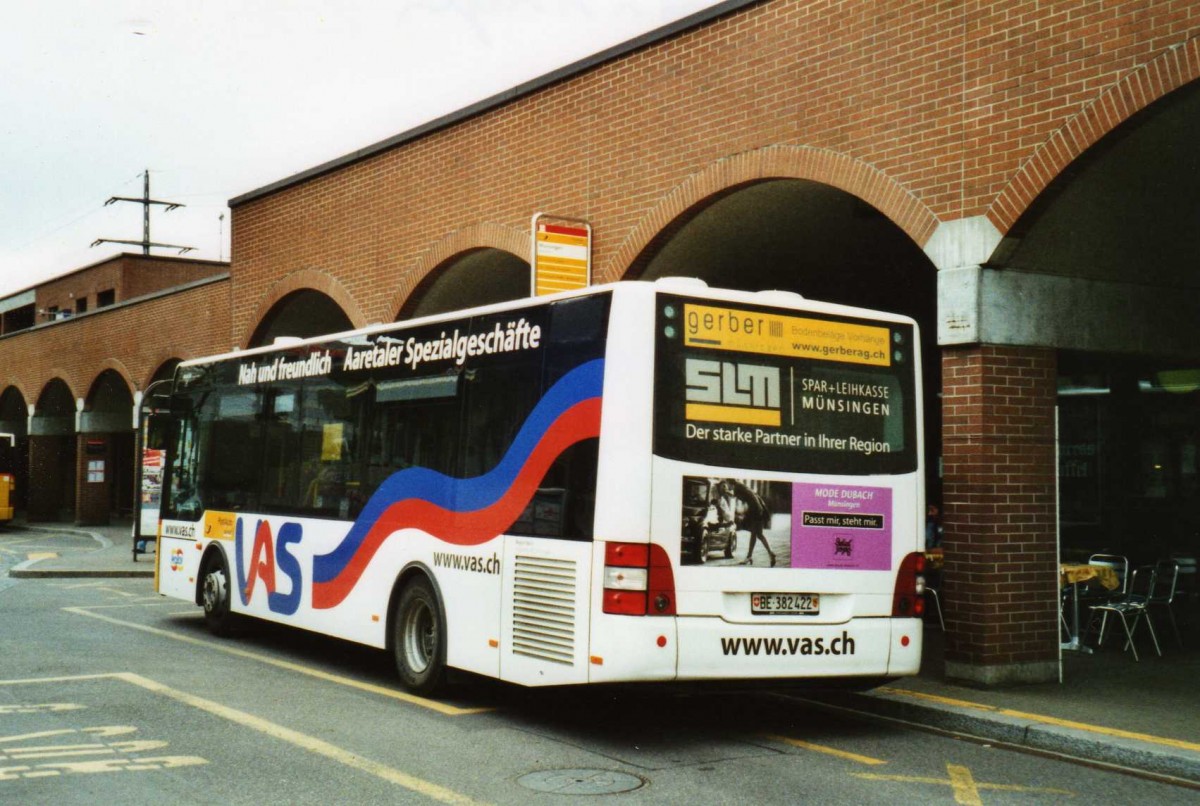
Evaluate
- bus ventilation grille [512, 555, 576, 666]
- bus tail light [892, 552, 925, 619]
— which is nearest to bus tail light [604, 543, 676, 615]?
bus ventilation grille [512, 555, 576, 666]

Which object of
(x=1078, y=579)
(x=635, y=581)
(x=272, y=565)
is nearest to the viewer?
(x=635, y=581)

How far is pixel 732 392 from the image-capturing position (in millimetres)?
8016

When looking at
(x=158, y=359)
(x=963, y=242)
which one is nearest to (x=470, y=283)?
(x=963, y=242)

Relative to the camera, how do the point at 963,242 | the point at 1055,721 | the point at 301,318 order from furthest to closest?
the point at 301,318 < the point at 963,242 < the point at 1055,721

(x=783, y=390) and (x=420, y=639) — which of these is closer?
(x=783, y=390)

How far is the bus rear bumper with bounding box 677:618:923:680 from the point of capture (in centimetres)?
765

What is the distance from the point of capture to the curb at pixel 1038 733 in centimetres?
732

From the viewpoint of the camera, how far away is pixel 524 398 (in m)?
8.60

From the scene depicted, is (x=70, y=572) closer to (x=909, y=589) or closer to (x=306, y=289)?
(x=306, y=289)

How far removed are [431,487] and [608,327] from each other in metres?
2.47

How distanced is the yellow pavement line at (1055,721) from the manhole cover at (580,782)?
9.67 feet

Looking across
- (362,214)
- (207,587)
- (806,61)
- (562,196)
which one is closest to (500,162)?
(562,196)

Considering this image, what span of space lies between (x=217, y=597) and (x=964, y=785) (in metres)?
8.60

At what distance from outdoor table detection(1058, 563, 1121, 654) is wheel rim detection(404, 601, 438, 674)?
19.8 ft
